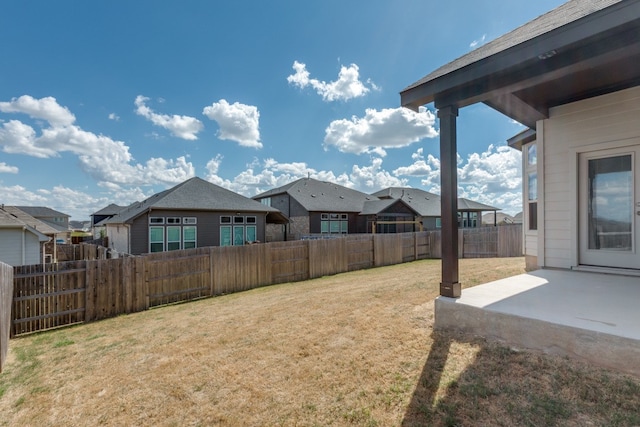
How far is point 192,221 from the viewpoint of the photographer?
16.3 m

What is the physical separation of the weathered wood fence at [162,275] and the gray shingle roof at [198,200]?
799 cm

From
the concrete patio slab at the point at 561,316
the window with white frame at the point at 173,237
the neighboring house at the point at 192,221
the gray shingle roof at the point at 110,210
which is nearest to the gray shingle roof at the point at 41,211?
the gray shingle roof at the point at 110,210

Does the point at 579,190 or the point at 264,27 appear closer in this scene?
the point at 579,190

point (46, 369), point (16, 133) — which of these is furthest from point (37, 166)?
point (46, 369)

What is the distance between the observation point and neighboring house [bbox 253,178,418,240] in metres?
24.3

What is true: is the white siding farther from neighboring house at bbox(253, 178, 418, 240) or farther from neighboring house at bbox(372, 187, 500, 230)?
neighboring house at bbox(372, 187, 500, 230)

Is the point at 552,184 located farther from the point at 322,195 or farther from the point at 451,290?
the point at 322,195

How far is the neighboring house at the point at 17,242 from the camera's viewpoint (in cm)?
1402

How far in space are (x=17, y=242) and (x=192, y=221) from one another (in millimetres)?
7985

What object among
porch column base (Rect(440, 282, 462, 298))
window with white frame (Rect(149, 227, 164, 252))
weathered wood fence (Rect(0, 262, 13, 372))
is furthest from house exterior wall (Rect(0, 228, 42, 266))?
porch column base (Rect(440, 282, 462, 298))

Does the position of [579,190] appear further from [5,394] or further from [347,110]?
[347,110]

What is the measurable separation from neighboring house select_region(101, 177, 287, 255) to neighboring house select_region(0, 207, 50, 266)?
3.59 m

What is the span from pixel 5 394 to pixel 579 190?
825 centimetres

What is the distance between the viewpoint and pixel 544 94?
4746 mm
